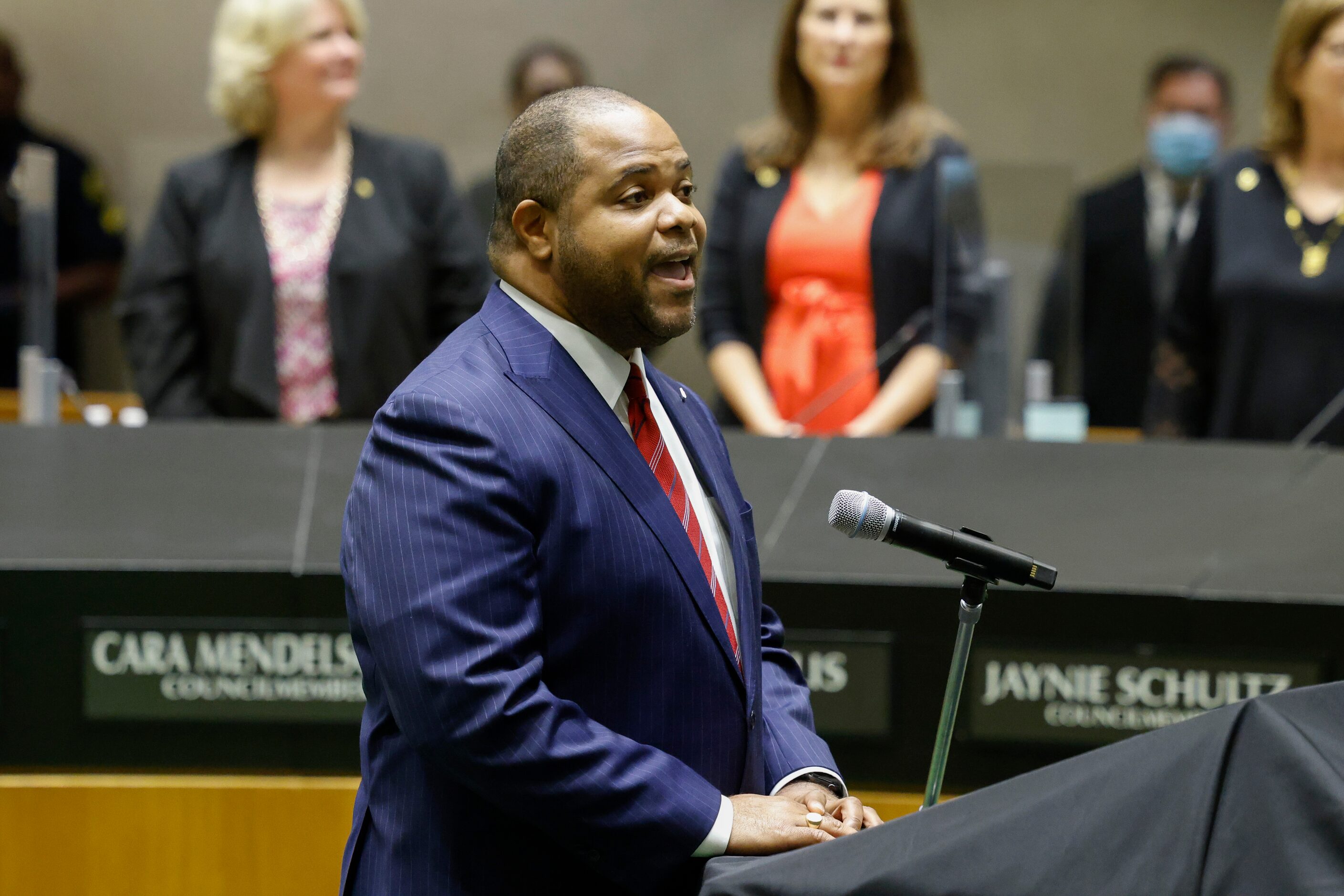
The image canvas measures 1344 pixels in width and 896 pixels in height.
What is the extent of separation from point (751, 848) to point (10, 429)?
2136 millimetres

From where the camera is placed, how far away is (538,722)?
1430mm

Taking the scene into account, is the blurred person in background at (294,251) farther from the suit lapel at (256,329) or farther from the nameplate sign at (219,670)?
the nameplate sign at (219,670)

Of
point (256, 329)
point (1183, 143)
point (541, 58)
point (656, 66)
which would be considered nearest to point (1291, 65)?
point (1183, 143)

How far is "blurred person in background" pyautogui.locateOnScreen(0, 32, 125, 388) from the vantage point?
209 inches

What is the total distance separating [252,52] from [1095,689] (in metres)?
2.24

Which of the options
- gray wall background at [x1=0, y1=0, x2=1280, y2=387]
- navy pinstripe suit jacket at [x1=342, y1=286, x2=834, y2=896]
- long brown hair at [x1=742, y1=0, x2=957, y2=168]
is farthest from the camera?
gray wall background at [x1=0, y1=0, x2=1280, y2=387]

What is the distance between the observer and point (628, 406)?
1685 millimetres

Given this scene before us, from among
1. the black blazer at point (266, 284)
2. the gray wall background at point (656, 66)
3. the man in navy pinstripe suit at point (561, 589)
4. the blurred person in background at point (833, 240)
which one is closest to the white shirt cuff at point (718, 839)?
the man in navy pinstripe suit at point (561, 589)

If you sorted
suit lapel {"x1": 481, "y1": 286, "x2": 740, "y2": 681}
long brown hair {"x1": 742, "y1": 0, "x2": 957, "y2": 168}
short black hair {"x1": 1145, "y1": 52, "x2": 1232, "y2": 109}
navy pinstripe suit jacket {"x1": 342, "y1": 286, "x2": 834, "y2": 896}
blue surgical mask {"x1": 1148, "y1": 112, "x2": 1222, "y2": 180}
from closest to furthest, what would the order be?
navy pinstripe suit jacket {"x1": 342, "y1": 286, "x2": 834, "y2": 896} → suit lapel {"x1": 481, "y1": 286, "x2": 740, "y2": 681} → long brown hair {"x1": 742, "y1": 0, "x2": 957, "y2": 168} → blue surgical mask {"x1": 1148, "y1": 112, "x2": 1222, "y2": 180} → short black hair {"x1": 1145, "y1": 52, "x2": 1232, "y2": 109}

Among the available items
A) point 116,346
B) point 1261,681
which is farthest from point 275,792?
point 116,346

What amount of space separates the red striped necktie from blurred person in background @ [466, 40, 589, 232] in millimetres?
2950

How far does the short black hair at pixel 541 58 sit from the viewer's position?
502 cm

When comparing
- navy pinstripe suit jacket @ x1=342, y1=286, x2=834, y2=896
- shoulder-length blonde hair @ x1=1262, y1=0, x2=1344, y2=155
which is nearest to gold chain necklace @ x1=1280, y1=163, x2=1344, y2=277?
shoulder-length blonde hair @ x1=1262, y1=0, x2=1344, y2=155

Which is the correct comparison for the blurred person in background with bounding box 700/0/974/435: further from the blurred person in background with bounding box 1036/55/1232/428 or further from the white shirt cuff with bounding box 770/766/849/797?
the white shirt cuff with bounding box 770/766/849/797
